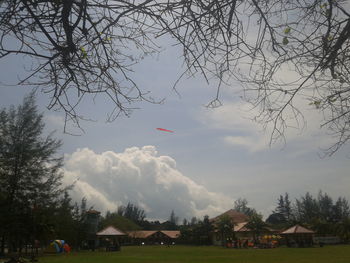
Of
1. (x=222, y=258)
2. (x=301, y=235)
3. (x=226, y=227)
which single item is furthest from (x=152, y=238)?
(x=222, y=258)

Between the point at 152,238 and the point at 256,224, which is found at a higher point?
the point at 256,224

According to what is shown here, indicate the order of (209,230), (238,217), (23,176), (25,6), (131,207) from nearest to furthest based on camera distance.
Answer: (25,6)
(23,176)
(209,230)
(238,217)
(131,207)

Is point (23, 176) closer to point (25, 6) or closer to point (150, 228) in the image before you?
point (25, 6)

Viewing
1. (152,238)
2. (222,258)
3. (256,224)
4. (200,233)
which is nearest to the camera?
(222,258)

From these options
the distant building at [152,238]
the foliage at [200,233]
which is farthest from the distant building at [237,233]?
the distant building at [152,238]

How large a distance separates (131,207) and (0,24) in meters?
108

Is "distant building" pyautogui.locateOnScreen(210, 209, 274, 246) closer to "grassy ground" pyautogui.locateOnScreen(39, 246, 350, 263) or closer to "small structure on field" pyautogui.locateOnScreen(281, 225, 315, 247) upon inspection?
"small structure on field" pyautogui.locateOnScreen(281, 225, 315, 247)

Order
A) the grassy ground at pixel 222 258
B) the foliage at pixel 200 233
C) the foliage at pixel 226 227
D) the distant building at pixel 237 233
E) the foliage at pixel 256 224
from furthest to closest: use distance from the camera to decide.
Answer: the foliage at pixel 200 233, the distant building at pixel 237 233, the foliage at pixel 226 227, the foliage at pixel 256 224, the grassy ground at pixel 222 258

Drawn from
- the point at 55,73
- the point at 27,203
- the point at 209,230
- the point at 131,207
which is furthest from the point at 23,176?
the point at 131,207

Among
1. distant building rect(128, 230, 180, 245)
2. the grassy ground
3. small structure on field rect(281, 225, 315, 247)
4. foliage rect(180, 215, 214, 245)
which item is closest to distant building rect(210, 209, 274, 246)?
foliage rect(180, 215, 214, 245)

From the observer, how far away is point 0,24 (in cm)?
240

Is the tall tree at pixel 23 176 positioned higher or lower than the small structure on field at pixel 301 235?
higher

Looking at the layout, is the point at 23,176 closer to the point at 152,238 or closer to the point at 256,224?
the point at 256,224

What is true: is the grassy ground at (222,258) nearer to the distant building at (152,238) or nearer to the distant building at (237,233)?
the distant building at (237,233)
